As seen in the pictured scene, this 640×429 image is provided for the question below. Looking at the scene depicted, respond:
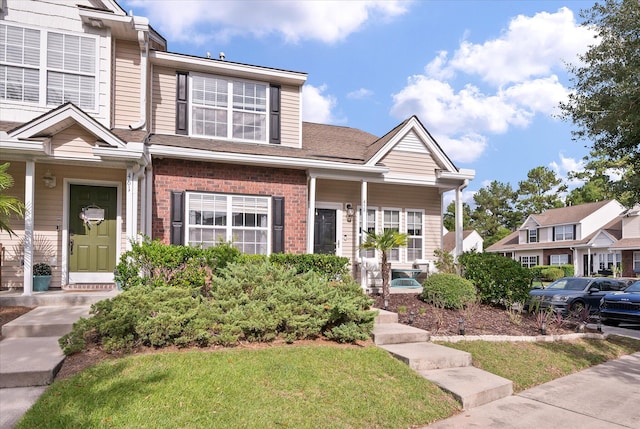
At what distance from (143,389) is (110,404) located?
36 centimetres

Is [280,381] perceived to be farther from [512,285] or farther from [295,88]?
[295,88]

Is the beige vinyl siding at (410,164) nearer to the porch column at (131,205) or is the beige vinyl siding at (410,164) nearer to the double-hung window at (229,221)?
the double-hung window at (229,221)

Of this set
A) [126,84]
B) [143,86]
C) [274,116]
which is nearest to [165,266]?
[143,86]

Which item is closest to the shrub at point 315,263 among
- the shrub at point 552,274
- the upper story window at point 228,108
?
the upper story window at point 228,108

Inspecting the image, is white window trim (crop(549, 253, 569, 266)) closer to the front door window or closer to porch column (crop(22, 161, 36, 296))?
the front door window

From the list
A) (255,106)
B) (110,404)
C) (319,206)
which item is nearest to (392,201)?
(319,206)

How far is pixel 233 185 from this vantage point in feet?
36.4

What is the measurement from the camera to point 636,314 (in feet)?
36.4

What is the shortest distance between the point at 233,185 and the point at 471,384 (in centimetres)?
771

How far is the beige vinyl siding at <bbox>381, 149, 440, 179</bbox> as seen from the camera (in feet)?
41.7

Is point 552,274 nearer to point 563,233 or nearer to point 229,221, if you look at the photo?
point 563,233

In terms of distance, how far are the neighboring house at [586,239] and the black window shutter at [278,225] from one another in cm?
3059

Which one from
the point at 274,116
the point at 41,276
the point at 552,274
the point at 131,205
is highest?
the point at 274,116

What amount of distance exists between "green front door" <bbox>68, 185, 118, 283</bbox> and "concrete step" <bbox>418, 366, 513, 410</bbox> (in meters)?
7.65
